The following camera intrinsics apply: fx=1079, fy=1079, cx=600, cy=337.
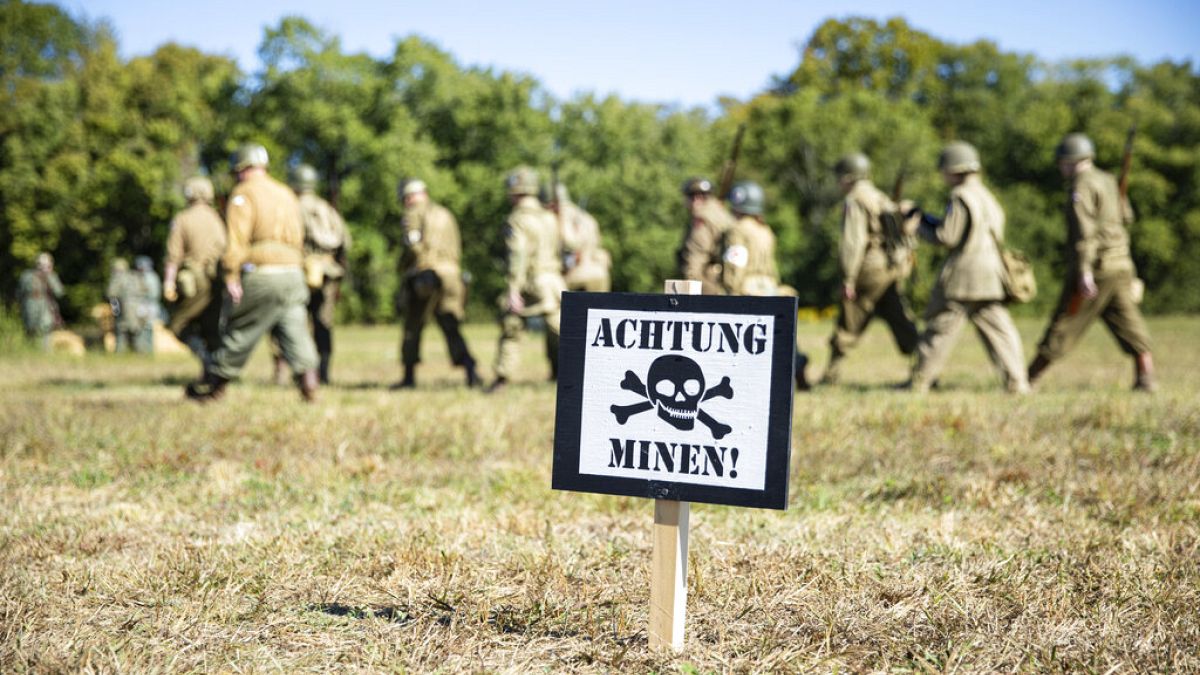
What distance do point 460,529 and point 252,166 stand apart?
5.41 metres

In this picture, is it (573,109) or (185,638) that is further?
(573,109)

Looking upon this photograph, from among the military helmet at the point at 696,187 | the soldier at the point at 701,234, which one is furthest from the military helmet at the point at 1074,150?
the military helmet at the point at 696,187

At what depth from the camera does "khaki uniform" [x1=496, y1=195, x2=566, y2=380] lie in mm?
10867

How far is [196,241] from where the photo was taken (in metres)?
11.5

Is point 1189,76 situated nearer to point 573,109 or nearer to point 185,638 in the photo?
point 573,109

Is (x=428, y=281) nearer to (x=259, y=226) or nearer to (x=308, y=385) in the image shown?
(x=308, y=385)

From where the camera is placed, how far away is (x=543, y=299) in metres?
11.0

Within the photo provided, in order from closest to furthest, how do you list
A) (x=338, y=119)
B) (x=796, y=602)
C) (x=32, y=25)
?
(x=796, y=602) < (x=338, y=119) < (x=32, y=25)

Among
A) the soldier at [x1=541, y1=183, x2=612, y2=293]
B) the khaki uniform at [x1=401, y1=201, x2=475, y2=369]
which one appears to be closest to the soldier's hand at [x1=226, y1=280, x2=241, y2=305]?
the khaki uniform at [x1=401, y1=201, x2=475, y2=369]

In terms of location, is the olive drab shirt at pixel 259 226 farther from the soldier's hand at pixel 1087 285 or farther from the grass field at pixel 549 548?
the soldier's hand at pixel 1087 285

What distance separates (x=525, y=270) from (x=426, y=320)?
Answer: 1626 millimetres

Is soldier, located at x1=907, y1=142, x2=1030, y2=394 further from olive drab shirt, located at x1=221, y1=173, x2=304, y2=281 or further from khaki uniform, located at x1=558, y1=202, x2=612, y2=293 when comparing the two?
olive drab shirt, located at x1=221, y1=173, x2=304, y2=281

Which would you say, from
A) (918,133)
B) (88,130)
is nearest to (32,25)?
(88,130)

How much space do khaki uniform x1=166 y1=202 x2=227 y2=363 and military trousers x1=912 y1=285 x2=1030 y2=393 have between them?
6908 mm
